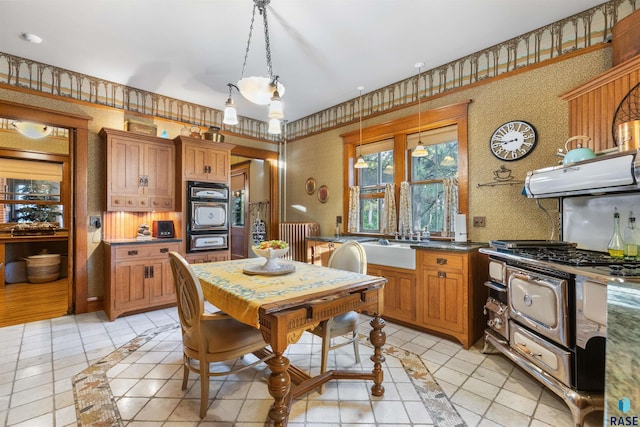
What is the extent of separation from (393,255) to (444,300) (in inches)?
Result: 26.3

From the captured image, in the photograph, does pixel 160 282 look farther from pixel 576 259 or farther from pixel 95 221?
pixel 576 259

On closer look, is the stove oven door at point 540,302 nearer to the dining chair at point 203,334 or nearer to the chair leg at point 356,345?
the chair leg at point 356,345

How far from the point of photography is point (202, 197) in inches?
160

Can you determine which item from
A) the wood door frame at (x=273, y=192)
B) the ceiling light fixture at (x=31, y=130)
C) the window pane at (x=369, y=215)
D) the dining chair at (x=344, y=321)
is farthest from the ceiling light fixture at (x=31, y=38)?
the window pane at (x=369, y=215)

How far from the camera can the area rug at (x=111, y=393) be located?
1.66 meters

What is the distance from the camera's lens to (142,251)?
3.49 meters

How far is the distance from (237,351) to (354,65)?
318cm

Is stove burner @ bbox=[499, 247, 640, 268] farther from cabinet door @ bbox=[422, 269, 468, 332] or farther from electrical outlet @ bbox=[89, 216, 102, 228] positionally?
electrical outlet @ bbox=[89, 216, 102, 228]

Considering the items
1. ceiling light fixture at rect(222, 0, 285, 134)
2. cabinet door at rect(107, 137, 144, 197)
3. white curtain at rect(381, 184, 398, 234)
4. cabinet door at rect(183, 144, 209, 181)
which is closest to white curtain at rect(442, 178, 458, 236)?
white curtain at rect(381, 184, 398, 234)

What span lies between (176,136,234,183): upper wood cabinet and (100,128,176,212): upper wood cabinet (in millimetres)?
257

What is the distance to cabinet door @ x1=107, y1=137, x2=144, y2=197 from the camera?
11.6 ft

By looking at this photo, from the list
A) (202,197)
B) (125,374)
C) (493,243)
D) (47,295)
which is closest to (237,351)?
(125,374)

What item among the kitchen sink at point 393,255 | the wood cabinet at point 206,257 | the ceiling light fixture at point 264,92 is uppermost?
the ceiling light fixture at point 264,92

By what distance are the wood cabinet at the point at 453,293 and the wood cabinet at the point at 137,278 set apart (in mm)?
3137
